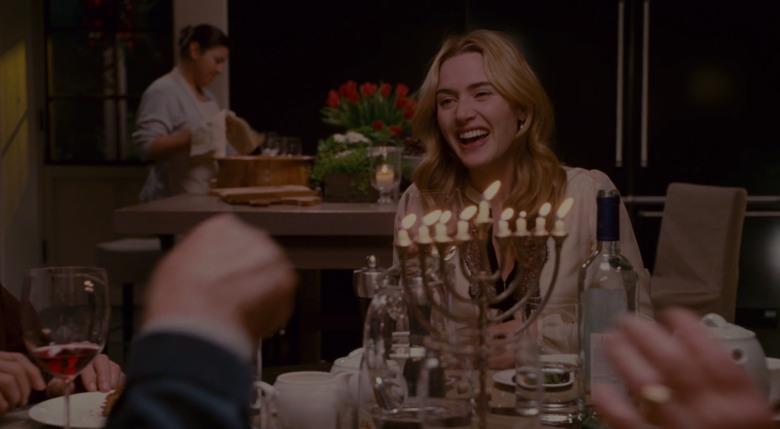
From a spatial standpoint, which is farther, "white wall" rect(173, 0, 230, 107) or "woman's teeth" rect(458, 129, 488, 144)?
"white wall" rect(173, 0, 230, 107)

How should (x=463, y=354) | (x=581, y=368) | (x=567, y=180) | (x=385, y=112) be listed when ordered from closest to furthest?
(x=463, y=354), (x=581, y=368), (x=567, y=180), (x=385, y=112)

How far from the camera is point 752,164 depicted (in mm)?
5121

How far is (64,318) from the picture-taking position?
54.8 inches

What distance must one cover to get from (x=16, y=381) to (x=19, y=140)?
18.2ft

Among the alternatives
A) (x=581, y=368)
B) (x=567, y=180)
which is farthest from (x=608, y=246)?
(x=567, y=180)

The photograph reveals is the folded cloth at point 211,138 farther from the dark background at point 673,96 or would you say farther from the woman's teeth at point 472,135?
the woman's teeth at point 472,135

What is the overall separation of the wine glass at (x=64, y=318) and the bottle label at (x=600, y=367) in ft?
2.22

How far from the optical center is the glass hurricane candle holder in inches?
162

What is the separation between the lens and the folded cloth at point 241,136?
502 cm

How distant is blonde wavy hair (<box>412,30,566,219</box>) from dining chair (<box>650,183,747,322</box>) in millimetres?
1335

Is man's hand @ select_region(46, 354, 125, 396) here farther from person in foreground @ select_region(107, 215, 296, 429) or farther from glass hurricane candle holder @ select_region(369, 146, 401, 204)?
glass hurricane candle holder @ select_region(369, 146, 401, 204)

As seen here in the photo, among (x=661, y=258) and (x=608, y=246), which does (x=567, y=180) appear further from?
(x=661, y=258)

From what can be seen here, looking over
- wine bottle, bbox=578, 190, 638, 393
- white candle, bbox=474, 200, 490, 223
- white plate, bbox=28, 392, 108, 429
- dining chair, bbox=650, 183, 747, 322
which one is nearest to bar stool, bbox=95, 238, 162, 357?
dining chair, bbox=650, 183, 747, 322

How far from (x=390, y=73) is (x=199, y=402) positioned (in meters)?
6.00
